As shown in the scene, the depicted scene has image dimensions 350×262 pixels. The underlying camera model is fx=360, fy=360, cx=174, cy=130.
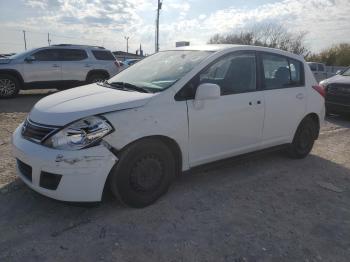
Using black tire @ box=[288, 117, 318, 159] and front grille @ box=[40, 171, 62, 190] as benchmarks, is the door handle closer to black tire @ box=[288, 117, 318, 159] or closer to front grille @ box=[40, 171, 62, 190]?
black tire @ box=[288, 117, 318, 159]

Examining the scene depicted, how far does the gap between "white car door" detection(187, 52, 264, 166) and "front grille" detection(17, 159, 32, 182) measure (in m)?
1.69

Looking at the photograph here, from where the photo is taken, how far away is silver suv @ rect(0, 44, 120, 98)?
1145 centimetres

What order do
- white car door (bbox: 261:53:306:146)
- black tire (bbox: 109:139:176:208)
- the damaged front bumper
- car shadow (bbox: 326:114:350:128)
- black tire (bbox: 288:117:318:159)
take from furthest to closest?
1. car shadow (bbox: 326:114:350:128)
2. black tire (bbox: 288:117:318:159)
3. white car door (bbox: 261:53:306:146)
4. black tire (bbox: 109:139:176:208)
5. the damaged front bumper

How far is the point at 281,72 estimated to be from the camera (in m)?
5.23

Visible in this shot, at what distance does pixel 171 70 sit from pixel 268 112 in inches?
58.9

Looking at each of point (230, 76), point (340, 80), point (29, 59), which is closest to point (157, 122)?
point (230, 76)

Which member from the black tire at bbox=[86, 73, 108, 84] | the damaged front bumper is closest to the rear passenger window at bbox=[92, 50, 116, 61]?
the black tire at bbox=[86, 73, 108, 84]

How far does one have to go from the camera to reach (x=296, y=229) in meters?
3.56

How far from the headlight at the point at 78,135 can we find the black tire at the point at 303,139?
3.33 m

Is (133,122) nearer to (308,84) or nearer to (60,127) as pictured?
(60,127)

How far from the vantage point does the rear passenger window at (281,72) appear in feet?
16.2

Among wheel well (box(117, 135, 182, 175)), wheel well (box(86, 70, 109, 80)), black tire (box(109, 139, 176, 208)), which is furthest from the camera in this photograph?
wheel well (box(86, 70, 109, 80))

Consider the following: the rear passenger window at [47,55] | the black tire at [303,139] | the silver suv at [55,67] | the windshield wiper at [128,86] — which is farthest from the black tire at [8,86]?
the black tire at [303,139]

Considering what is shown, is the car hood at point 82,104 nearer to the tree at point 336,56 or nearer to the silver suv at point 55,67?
the silver suv at point 55,67
